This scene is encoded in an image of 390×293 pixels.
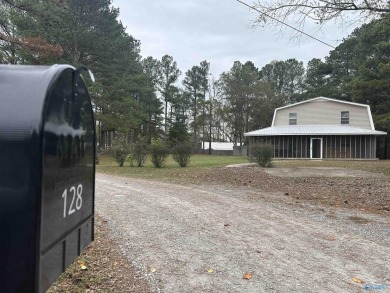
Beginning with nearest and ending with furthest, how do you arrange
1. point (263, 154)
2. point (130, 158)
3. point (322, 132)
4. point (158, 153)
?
point (263, 154) → point (158, 153) → point (130, 158) → point (322, 132)

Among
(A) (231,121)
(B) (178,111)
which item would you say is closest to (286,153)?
(A) (231,121)

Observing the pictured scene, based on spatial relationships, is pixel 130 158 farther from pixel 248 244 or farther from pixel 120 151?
pixel 248 244

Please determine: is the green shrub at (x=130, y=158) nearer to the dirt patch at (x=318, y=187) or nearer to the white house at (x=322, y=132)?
the dirt patch at (x=318, y=187)

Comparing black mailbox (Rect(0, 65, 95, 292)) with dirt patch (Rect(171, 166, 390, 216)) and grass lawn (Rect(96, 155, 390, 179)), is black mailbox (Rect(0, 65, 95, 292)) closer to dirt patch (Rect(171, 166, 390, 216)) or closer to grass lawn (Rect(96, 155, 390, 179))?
dirt patch (Rect(171, 166, 390, 216))

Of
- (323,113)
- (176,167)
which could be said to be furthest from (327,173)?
(323,113)

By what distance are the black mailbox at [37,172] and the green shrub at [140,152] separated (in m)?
18.8

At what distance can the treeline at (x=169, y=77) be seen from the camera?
19.1 m

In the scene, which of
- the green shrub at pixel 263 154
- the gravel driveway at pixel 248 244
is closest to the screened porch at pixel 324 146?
the green shrub at pixel 263 154

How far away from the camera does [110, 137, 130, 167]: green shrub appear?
70.8ft

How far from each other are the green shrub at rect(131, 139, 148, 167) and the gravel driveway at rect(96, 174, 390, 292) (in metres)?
11.8

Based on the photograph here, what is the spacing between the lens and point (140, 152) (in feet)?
68.1

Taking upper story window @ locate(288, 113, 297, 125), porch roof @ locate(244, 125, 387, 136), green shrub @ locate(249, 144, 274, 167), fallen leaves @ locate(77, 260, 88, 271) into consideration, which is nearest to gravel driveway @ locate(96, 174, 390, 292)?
fallen leaves @ locate(77, 260, 88, 271)

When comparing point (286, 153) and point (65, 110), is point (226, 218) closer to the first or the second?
point (65, 110)

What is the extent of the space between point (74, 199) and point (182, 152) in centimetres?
1755
